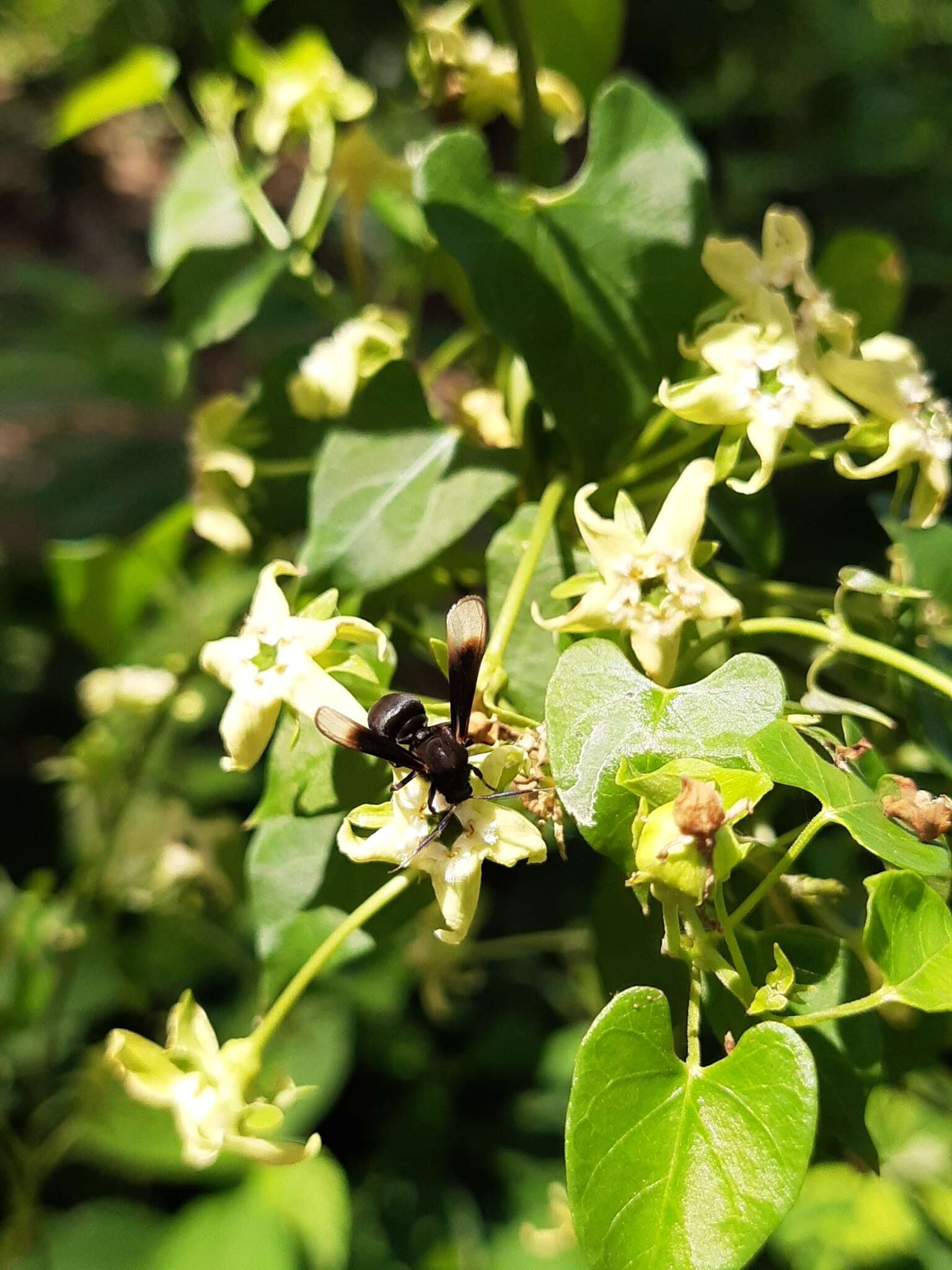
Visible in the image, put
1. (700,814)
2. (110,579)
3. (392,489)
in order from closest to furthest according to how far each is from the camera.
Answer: (700,814) → (392,489) → (110,579)

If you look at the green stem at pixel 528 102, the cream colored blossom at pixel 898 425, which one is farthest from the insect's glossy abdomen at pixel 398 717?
the green stem at pixel 528 102

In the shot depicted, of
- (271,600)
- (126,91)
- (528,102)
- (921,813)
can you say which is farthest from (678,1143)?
(126,91)

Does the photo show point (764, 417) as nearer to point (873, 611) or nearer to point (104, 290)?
point (873, 611)

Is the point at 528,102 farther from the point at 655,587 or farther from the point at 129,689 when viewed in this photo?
the point at 129,689

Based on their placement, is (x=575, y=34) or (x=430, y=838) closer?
(x=430, y=838)

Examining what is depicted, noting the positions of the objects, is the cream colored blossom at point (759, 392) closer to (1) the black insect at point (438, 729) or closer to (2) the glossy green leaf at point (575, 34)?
(1) the black insect at point (438, 729)

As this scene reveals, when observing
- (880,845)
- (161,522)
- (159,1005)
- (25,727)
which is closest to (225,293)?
(161,522)
